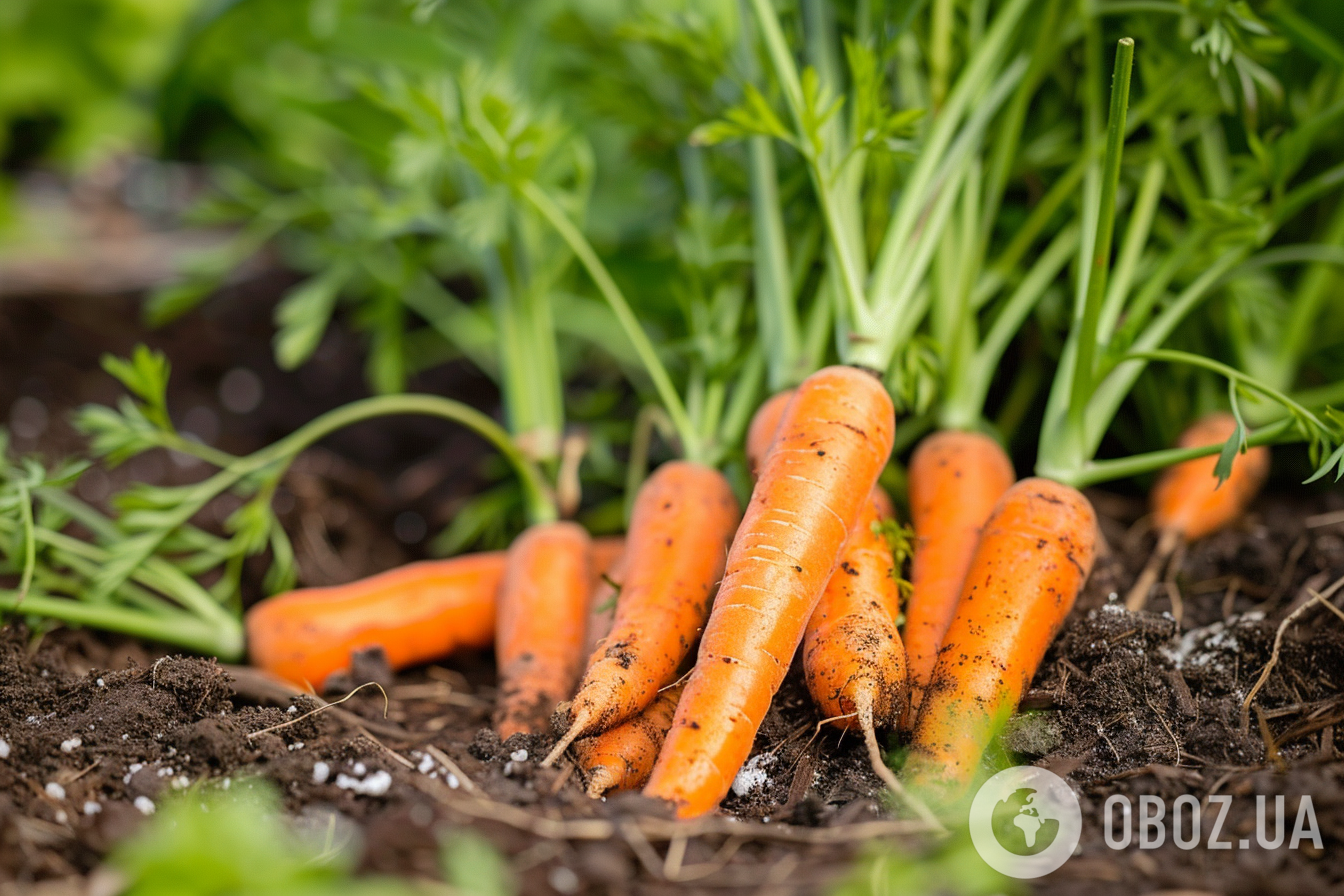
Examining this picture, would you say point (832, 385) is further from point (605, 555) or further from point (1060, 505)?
point (605, 555)

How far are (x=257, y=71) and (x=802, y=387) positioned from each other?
8.43 feet

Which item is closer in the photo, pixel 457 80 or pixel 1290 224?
pixel 457 80

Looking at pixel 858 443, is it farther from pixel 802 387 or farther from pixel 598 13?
pixel 598 13

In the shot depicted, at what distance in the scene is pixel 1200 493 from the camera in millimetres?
1586

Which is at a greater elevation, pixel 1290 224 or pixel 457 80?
pixel 457 80

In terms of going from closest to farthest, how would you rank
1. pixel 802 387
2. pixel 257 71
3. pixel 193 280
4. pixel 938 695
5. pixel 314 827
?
pixel 314 827 < pixel 938 695 < pixel 802 387 < pixel 193 280 < pixel 257 71

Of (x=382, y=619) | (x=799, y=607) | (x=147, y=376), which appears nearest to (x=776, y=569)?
(x=799, y=607)

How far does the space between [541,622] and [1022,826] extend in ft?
2.71

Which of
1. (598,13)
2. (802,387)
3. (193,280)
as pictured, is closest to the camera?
(802,387)

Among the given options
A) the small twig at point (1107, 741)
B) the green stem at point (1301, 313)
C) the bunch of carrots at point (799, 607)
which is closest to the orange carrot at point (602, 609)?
the bunch of carrots at point (799, 607)

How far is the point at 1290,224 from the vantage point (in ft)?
6.12

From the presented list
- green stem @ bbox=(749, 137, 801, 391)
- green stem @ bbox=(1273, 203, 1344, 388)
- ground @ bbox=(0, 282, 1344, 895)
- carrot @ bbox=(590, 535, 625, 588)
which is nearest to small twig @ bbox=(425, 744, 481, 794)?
ground @ bbox=(0, 282, 1344, 895)

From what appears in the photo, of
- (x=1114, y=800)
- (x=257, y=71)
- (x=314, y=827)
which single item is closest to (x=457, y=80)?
(x=314, y=827)

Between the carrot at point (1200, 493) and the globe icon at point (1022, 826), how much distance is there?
0.65 meters
